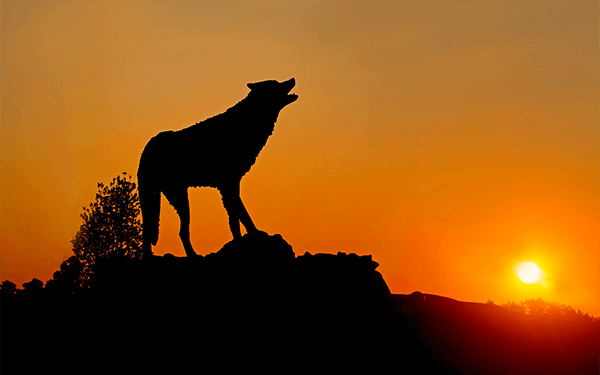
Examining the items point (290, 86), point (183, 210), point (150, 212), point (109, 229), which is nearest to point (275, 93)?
point (290, 86)

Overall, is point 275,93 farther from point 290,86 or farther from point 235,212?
point 235,212

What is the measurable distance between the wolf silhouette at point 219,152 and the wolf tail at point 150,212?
21 centimetres

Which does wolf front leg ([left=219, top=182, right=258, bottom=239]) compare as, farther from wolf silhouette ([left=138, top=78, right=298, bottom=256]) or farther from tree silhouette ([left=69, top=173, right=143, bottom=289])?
tree silhouette ([left=69, top=173, right=143, bottom=289])

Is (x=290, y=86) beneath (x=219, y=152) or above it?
above

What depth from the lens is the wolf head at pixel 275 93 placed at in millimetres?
12852

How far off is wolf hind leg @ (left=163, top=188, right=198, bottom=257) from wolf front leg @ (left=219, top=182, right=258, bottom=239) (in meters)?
1.22

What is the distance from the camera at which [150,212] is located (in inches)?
544

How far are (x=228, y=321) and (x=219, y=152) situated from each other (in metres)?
4.07

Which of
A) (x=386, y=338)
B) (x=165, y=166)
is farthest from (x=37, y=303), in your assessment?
(x=386, y=338)

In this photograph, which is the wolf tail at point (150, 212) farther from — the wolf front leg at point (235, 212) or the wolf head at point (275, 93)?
the wolf head at point (275, 93)

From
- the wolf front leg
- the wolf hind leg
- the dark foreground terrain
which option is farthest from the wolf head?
the dark foreground terrain

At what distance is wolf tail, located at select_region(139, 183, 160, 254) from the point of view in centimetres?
1372

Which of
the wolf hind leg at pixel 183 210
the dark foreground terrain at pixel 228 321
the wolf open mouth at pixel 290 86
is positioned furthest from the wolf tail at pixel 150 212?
the wolf open mouth at pixel 290 86

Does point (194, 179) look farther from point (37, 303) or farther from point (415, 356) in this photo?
point (415, 356)
